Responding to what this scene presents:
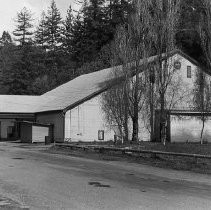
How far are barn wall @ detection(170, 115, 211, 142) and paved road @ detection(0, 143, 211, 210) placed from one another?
87.5 feet

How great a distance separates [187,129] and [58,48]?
65285 mm

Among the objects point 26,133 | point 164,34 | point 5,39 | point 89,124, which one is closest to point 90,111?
point 89,124

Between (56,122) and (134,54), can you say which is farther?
(56,122)

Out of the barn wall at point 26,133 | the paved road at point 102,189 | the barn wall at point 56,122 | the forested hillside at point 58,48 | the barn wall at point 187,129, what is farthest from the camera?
the forested hillside at point 58,48

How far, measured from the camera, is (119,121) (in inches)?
1703

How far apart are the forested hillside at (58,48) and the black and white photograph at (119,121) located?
0.38 metres

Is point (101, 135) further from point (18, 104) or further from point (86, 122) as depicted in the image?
point (18, 104)

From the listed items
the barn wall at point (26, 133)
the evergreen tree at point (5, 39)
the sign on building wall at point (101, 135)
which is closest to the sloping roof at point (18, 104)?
the barn wall at point (26, 133)

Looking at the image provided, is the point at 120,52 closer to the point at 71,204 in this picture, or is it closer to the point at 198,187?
the point at 198,187

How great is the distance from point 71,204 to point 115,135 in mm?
31875

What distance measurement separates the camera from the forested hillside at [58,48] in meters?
88.4

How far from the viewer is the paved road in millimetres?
10992

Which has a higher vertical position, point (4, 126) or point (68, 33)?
point (68, 33)

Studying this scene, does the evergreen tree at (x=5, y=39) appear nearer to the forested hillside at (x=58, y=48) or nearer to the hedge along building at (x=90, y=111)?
the forested hillside at (x=58, y=48)
